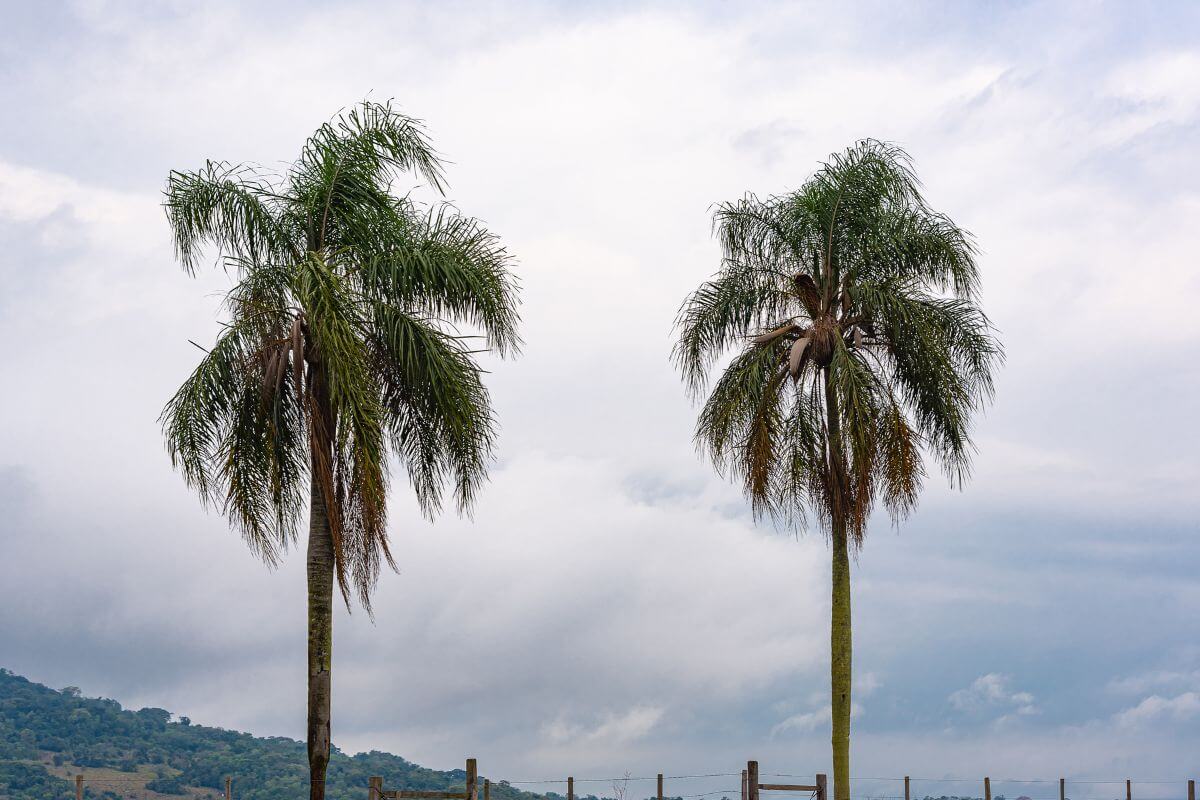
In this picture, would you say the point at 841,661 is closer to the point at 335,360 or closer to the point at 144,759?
the point at 335,360

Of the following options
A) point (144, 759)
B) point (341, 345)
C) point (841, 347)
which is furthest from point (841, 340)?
point (144, 759)

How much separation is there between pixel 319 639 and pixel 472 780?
23.3 ft

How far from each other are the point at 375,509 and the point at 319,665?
2.19 m

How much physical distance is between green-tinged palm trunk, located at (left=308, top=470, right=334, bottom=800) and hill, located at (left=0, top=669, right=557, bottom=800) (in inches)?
1287

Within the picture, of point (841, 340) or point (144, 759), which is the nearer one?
point (841, 340)

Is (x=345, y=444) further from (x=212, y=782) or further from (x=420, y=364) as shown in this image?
(x=212, y=782)

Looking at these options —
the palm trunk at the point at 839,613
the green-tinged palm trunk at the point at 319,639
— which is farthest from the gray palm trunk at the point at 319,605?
the palm trunk at the point at 839,613

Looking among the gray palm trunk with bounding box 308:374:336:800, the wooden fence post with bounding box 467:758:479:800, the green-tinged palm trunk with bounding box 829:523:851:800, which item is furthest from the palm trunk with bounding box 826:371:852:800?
the gray palm trunk with bounding box 308:374:336:800

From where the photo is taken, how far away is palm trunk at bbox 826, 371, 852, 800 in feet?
74.3

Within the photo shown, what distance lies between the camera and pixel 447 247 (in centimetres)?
1984

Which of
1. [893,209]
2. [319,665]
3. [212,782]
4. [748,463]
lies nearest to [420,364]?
[319,665]

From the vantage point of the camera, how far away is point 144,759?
2817 inches

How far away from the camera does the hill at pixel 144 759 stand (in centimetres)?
5441

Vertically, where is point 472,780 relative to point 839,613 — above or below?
below
